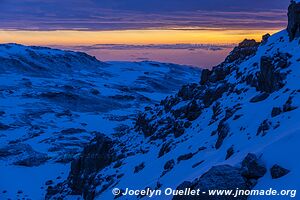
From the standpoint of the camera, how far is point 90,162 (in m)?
38.3

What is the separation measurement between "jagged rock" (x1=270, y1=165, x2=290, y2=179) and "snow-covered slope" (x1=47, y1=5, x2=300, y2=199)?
3cm

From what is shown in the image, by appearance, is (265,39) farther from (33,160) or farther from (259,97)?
(33,160)

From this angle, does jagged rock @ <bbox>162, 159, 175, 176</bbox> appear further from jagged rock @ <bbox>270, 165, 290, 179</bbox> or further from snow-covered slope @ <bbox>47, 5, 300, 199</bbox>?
jagged rock @ <bbox>270, 165, 290, 179</bbox>

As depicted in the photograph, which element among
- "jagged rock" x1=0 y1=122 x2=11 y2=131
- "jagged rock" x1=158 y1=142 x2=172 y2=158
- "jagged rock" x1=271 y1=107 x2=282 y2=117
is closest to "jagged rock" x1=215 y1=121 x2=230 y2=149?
"jagged rock" x1=271 y1=107 x2=282 y2=117

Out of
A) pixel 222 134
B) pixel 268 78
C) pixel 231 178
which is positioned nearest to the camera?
pixel 231 178

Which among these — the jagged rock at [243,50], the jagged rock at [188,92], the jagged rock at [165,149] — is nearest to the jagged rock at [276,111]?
the jagged rock at [165,149]

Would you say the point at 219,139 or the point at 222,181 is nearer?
the point at 222,181

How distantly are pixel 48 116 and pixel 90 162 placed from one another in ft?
236

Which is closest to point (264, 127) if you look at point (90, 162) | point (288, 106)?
point (288, 106)

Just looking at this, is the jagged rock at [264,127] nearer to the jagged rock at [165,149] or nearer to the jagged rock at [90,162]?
the jagged rock at [165,149]

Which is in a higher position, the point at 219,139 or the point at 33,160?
the point at 219,139

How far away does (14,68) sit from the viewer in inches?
7466

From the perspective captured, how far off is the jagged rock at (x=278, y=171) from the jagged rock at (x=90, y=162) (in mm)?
22433

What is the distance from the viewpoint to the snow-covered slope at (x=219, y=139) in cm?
1454
